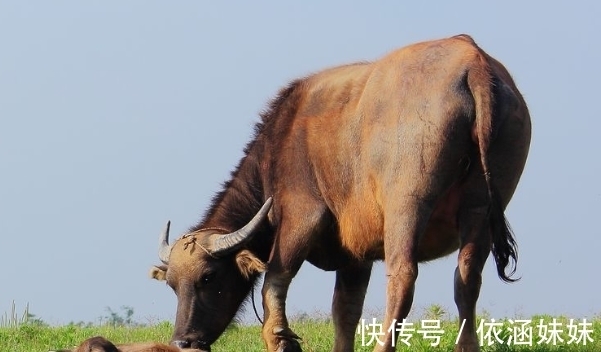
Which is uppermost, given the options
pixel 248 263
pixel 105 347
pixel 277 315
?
pixel 105 347

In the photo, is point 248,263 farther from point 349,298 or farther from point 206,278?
point 349,298

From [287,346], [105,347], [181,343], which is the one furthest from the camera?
[181,343]

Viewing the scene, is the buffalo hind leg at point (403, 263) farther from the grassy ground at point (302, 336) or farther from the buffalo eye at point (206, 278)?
the buffalo eye at point (206, 278)

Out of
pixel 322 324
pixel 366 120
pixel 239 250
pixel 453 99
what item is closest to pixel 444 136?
pixel 453 99

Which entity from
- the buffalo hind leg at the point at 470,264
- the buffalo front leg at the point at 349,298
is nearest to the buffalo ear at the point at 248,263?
the buffalo front leg at the point at 349,298

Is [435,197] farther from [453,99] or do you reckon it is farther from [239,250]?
[239,250]

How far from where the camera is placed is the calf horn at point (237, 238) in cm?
1043

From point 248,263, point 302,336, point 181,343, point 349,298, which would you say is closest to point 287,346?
point 248,263

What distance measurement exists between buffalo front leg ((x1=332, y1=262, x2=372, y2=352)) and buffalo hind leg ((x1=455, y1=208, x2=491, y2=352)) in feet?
6.14

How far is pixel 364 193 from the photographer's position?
9.41 m

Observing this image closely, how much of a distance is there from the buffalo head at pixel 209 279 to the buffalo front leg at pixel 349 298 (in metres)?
0.82

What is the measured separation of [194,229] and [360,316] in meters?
1.64

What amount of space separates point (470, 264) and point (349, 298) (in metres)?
2.35

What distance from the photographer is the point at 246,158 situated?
36.6 ft
